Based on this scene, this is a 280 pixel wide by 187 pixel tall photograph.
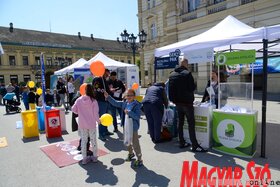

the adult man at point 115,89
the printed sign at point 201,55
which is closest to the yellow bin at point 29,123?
the adult man at point 115,89

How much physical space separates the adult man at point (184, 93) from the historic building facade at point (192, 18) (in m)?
11.5

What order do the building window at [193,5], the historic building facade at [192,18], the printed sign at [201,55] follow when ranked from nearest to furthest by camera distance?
the printed sign at [201,55] → the historic building facade at [192,18] → the building window at [193,5]

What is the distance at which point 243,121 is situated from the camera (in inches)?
173

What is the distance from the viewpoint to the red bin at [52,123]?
6.45 meters

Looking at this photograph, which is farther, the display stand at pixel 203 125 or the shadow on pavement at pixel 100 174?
the display stand at pixel 203 125

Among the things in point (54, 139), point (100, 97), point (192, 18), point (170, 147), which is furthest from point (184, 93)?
point (192, 18)

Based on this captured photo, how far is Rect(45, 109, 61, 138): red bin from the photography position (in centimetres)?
645

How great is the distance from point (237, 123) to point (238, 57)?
1.43m

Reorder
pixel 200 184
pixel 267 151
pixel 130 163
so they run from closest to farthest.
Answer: pixel 200 184 < pixel 130 163 < pixel 267 151

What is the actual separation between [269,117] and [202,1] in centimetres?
→ 1375

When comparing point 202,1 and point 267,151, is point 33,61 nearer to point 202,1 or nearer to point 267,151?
point 202,1

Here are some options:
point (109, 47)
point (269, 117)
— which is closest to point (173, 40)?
point (269, 117)

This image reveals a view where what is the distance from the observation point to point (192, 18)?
1944cm

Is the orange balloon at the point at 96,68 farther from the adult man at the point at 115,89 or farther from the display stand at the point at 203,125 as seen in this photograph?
the display stand at the point at 203,125
